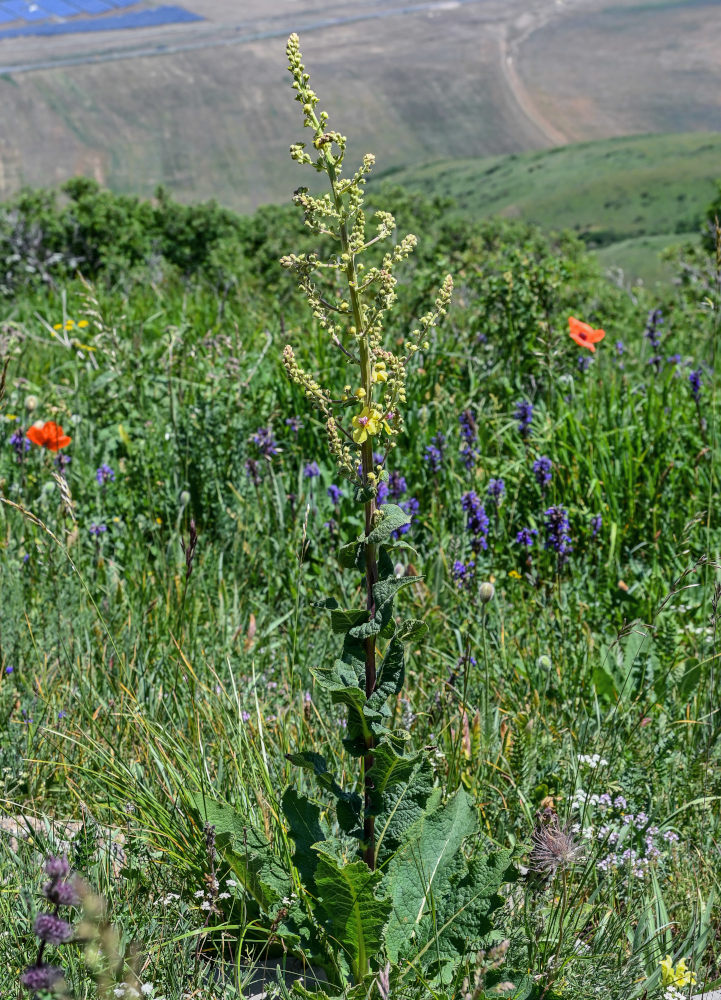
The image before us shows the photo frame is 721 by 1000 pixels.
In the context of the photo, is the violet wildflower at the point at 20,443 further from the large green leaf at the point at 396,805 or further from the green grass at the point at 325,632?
the large green leaf at the point at 396,805

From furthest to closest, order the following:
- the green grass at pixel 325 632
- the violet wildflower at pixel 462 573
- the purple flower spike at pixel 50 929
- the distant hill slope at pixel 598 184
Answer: the distant hill slope at pixel 598 184
the violet wildflower at pixel 462 573
the green grass at pixel 325 632
the purple flower spike at pixel 50 929

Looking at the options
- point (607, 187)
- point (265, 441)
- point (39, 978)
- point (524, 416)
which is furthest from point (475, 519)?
point (607, 187)

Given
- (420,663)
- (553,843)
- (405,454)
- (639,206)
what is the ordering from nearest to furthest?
(553,843)
(420,663)
(405,454)
(639,206)

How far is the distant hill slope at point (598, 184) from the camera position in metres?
142

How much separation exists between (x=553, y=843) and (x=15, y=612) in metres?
1.80

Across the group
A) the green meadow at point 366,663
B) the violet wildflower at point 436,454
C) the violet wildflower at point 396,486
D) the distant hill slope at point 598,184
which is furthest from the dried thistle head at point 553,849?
the distant hill slope at point 598,184

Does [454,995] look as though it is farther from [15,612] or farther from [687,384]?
[687,384]

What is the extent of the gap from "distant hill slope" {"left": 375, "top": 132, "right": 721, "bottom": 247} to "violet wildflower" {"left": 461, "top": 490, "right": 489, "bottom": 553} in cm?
13277

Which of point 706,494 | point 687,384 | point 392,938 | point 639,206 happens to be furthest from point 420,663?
point 639,206

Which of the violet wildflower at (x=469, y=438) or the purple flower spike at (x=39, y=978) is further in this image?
the violet wildflower at (x=469, y=438)

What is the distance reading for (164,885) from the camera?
173 centimetres

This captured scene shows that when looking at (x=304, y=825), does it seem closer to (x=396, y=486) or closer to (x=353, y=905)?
(x=353, y=905)

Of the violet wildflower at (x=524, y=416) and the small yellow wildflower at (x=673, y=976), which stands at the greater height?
the violet wildflower at (x=524, y=416)

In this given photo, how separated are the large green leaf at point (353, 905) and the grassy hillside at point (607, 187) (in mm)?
123419
